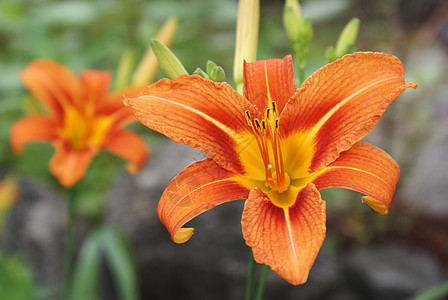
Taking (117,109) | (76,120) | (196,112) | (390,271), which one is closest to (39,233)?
(76,120)

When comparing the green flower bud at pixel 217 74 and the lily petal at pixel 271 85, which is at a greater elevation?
the green flower bud at pixel 217 74

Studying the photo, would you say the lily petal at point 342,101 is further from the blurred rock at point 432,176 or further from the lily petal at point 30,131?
the blurred rock at point 432,176

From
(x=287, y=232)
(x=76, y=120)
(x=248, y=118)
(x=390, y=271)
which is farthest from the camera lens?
(x=390, y=271)

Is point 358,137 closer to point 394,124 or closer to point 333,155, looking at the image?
point 333,155

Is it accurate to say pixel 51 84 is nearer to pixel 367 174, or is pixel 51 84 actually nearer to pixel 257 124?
pixel 257 124

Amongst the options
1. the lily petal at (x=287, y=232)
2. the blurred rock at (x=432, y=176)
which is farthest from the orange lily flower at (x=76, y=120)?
the blurred rock at (x=432, y=176)

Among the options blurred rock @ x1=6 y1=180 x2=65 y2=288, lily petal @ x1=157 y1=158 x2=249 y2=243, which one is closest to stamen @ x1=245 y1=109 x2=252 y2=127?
lily petal @ x1=157 y1=158 x2=249 y2=243
